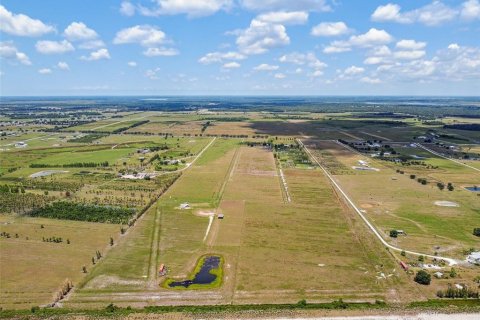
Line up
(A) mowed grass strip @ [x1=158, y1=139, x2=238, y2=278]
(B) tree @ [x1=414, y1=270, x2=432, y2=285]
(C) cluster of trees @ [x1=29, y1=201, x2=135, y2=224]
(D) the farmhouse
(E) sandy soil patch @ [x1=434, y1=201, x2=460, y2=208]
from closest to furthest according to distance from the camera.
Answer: (B) tree @ [x1=414, y1=270, x2=432, y2=285] → (A) mowed grass strip @ [x1=158, y1=139, x2=238, y2=278] → (C) cluster of trees @ [x1=29, y1=201, x2=135, y2=224] → (E) sandy soil patch @ [x1=434, y1=201, x2=460, y2=208] → (D) the farmhouse

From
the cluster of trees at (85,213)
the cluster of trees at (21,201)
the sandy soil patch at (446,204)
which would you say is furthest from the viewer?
the sandy soil patch at (446,204)

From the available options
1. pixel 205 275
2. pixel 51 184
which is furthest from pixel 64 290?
pixel 51 184

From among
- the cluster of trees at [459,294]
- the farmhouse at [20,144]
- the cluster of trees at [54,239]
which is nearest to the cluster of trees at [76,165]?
the farmhouse at [20,144]

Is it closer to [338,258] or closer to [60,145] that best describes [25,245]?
[338,258]

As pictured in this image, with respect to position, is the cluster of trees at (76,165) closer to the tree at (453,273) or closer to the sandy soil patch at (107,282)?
the sandy soil patch at (107,282)

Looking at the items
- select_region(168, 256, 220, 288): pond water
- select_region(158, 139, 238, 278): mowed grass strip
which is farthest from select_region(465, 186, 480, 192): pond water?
select_region(168, 256, 220, 288): pond water

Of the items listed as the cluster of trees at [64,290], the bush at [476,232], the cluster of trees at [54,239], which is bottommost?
the cluster of trees at [64,290]

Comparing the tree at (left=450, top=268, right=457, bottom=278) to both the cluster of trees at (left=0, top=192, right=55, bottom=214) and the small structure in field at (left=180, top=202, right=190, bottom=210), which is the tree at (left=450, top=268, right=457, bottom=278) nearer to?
the small structure in field at (left=180, top=202, right=190, bottom=210)

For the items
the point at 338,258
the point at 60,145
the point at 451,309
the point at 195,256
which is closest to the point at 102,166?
the point at 60,145
